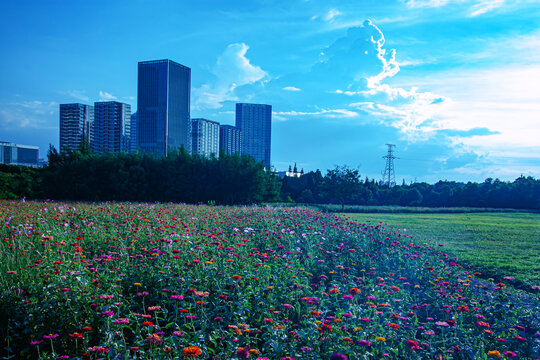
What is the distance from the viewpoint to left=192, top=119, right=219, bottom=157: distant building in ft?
352

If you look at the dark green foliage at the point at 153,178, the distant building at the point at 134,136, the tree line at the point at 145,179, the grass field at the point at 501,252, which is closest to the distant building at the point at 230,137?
the distant building at the point at 134,136

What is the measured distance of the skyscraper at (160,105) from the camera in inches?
4980

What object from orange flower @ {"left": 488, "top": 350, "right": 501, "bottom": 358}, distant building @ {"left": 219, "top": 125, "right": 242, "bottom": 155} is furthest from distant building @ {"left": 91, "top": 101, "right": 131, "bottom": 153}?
orange flower @ {"left": 488, "top": 350, "right": 501, "bottom": 358}

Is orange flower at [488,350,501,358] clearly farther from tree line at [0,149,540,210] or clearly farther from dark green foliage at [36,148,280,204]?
dark green foliage at [36,148,280,204]

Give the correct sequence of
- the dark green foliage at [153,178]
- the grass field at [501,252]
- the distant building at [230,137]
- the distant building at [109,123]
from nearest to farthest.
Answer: the grass field at [501,252] → the dark green foliage at [153,178] → the distant building at [109,123] → the distant building at [230,137]

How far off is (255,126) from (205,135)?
1882 centimetres

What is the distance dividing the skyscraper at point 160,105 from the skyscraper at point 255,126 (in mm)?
20394

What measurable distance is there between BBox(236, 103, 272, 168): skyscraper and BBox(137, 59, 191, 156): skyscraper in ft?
66.9

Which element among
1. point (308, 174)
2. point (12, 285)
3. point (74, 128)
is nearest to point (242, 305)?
point (12, 285)

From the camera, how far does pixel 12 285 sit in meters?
3.93

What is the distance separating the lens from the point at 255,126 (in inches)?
4771

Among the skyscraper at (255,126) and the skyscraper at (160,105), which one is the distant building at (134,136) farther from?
the skyscraper at (255,126)

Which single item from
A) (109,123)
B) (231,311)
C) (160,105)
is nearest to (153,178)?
(231,311)

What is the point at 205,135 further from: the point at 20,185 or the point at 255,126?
the point at 20,185
